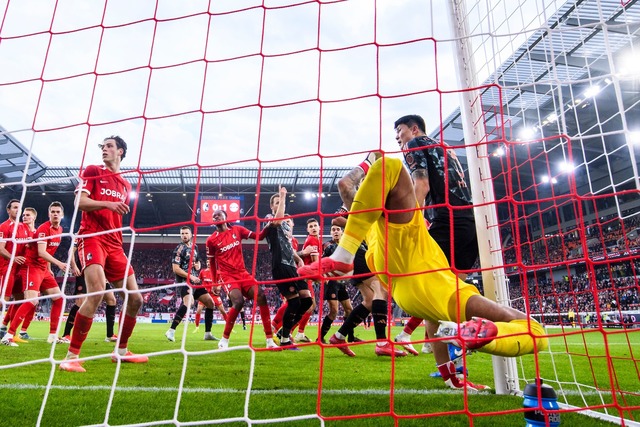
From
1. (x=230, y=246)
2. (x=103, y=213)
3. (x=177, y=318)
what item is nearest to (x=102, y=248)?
(x=103, y=213)

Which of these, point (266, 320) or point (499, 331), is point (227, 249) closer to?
point (266, 320)

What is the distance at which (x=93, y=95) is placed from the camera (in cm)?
330

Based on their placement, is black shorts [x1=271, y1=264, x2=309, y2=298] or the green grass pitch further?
black shorts [x1=271, y1=264, x2=309, y2=298]

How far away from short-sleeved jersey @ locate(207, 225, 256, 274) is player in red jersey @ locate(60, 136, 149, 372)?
6.80 ft

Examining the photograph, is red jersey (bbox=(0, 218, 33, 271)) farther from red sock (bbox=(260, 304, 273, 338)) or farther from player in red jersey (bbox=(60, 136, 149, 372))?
red sock (bbox=(260, 304, 273, 338))

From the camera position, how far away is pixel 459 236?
3.58 m

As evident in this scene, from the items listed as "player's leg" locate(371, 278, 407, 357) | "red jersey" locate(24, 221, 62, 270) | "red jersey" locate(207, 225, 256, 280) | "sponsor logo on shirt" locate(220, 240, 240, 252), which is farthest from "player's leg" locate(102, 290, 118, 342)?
"player's leg" locate(371, 278, 407, 357)

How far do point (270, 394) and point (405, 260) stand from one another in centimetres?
147

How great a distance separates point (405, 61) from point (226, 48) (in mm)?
1326

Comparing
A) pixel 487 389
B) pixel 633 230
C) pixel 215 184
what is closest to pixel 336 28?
pixel 487 389

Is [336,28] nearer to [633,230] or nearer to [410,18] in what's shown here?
[410,18]

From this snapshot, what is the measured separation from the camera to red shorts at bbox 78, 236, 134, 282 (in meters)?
4.24

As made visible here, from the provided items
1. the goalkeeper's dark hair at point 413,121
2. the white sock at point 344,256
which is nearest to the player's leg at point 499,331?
the white sock at point 344,256

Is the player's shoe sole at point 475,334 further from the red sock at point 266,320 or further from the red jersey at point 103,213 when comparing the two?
the red sock at point 266,320
